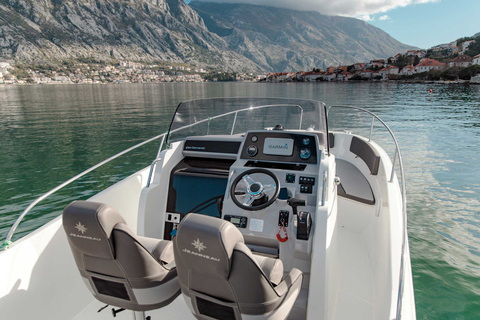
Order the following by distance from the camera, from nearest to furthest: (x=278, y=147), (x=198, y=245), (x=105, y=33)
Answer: (x=198, y=245)
(x=278, y=147)
(x=105, y=33)

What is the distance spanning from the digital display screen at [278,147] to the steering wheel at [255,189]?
0.37 metres

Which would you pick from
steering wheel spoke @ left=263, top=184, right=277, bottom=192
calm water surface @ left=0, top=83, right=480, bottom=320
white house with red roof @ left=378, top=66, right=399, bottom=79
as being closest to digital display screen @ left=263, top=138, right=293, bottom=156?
steering wheel spoke @ left=263, top=184, right=277, bottom=192

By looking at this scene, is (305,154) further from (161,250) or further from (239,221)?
(161,250)

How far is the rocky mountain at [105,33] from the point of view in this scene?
351ft

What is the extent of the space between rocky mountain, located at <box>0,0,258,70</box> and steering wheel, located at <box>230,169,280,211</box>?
12978 centimetres

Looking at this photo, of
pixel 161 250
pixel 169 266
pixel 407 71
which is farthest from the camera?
pixel 407 71

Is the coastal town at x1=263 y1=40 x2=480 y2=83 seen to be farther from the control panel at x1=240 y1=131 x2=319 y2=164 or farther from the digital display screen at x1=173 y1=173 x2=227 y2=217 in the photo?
the digital display screen at x1=173 y1=173 x2=227 y2=217

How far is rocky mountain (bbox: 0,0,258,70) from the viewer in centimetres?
10688

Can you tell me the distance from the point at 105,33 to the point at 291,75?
9274cm

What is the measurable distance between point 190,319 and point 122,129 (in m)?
12.9

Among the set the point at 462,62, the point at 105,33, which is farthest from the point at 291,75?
the point at 105,33

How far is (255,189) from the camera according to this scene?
2.42 meters

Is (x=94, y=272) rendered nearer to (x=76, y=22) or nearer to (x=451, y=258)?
(x=451, y=258)

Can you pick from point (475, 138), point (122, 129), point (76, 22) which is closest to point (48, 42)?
point (76, 22)
